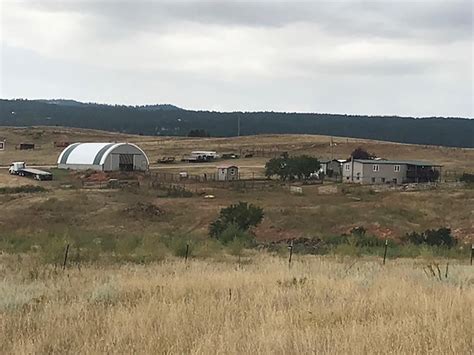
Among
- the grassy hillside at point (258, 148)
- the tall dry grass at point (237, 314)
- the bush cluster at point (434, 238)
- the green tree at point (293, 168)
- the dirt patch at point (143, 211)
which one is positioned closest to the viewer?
the tall dry grass at point (237, 314)

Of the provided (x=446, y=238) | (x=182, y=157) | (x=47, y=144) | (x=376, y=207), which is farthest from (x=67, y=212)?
(x=47, y=144)

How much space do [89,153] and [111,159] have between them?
5.09 meters

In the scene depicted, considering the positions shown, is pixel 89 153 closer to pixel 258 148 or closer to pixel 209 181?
pixel 209 181

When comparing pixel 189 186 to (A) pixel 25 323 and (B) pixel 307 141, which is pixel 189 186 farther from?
(B) pixel 307 141

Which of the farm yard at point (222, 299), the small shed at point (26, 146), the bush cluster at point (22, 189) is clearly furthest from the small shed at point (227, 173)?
the small shed at point (26, 146)

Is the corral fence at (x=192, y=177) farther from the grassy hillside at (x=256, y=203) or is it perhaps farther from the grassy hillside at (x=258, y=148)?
the grassy hillside at (x=258, y=148)

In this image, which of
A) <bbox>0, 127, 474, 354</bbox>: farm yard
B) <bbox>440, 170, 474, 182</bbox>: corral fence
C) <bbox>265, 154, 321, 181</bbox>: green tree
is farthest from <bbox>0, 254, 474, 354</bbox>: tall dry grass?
<bbox>440, 170, 474, 182</bbox>: corral fence

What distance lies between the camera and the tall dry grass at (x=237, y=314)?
6.84 meters

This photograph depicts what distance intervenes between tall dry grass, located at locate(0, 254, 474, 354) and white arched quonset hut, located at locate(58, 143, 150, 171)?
74.7m

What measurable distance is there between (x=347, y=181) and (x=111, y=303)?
7428 cm

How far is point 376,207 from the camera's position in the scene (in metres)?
54.1

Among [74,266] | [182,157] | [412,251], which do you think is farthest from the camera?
[182,157]

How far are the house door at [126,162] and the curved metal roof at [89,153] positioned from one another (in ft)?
5.10

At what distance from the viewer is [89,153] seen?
296 feet
